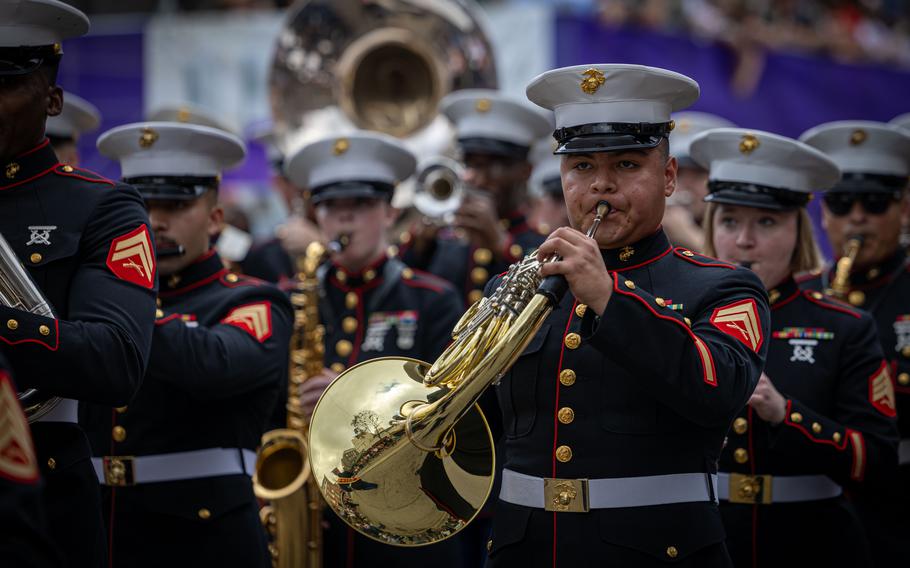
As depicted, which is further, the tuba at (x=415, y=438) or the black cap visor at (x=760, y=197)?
the black cap visor at (x=760, y=197)

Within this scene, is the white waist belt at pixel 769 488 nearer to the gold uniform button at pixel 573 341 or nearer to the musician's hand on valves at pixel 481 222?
the gold uniform button at pixel 573 341

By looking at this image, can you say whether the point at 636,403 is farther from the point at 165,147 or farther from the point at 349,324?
the point at 349,324

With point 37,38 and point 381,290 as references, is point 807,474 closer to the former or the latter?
point 381,290

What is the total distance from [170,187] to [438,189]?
7.73ft

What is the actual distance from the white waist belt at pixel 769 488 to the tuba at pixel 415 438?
1549 millimetres

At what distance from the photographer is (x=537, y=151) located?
8648 mm

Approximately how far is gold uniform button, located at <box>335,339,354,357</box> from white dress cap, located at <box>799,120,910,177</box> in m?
2.60

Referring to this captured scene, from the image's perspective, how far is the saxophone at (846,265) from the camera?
18.7ft

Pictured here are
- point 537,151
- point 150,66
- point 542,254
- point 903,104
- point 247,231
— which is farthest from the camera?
point 903,104

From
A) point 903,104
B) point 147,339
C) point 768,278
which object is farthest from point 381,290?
point 903,104

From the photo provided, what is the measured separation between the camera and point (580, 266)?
10.2 ft

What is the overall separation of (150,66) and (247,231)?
10.6ft

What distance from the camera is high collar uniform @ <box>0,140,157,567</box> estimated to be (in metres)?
3.13

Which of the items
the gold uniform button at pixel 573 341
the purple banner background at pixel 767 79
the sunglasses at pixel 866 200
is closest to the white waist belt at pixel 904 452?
the sunglasses at pixel 866 200
